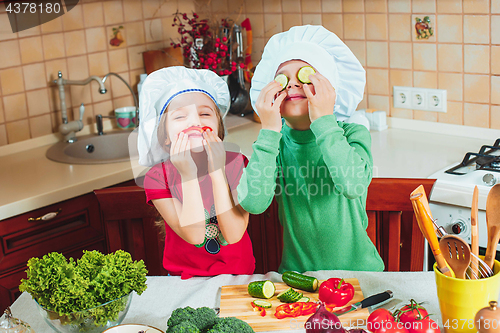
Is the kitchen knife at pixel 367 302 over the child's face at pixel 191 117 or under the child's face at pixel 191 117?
under

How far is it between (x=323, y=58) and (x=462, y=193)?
681mm

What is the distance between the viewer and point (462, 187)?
1465mm

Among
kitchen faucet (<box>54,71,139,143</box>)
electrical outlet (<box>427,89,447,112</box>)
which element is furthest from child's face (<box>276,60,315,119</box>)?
kitchen faucet (<box>54,71,139,143</box>)

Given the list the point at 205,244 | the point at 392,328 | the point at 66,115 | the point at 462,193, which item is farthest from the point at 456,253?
the point at 66,115

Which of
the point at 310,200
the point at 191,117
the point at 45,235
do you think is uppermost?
the point at 191,117

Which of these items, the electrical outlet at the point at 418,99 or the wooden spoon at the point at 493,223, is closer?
the wooden spoon at the point at 493,223

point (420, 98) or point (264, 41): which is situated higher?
point (264, 41)

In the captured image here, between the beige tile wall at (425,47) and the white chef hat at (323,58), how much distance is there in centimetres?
93

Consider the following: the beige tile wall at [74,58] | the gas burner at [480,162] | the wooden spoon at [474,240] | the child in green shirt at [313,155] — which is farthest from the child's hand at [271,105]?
the beige tile wall at [74,58]

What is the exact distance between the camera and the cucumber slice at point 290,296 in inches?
36.1

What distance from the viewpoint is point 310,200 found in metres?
1.15

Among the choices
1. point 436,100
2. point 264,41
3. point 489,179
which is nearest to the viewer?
point 489,179

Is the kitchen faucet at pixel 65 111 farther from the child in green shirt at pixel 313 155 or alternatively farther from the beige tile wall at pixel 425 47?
the child in green shirt at pixel 313 155

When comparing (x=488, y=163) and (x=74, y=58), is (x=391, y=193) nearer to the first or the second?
(x=488, y=163)
